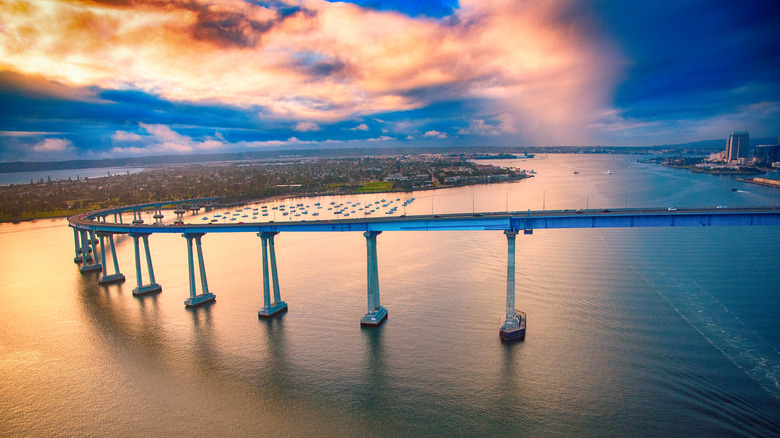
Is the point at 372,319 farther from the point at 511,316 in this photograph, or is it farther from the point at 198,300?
the point at 198,300

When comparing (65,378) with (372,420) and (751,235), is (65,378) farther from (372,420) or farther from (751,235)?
(751,235)

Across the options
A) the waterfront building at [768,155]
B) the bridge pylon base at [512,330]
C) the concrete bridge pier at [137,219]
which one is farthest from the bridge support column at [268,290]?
the waterfront building at [768,155]

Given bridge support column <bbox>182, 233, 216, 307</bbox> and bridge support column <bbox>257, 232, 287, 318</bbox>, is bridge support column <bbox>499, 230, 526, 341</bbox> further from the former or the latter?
bridge support column <bbox>182, 233, 216, 307</bbox>

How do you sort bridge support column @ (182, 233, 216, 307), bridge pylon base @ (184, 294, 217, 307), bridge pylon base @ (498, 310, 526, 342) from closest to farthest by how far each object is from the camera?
bridge pylon base @ (498, 310, 526, 342), bridge support column @ (182, 233, 216, 307), bridge pylon base @ (184, 294, 217, 307)

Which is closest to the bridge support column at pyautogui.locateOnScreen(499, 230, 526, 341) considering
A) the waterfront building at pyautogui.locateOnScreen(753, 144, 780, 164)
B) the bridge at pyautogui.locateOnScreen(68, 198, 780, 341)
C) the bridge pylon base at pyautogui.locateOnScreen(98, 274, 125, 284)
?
the bridge at pyautogui.locateOnScreen(68, 198, 780, 341)

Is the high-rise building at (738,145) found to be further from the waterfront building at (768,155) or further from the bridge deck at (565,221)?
the bridge deck at (565,221)
